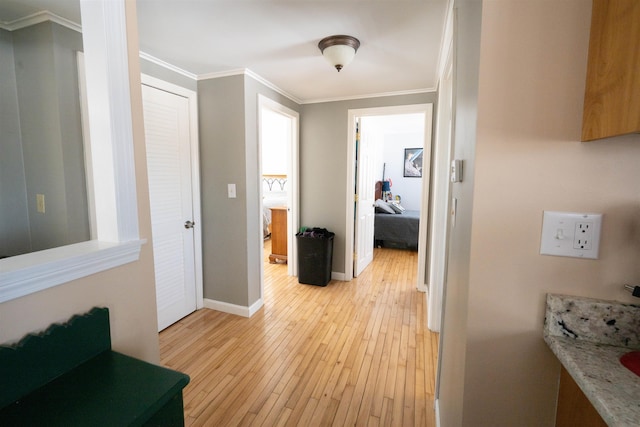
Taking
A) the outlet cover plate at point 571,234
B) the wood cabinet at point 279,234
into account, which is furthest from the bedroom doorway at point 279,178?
the outlet cover plate at point 571,234

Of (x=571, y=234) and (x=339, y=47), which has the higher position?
(x=339, y=47)

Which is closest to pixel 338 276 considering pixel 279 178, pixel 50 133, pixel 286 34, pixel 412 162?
pixel 286 34

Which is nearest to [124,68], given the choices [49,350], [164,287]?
[49,350]

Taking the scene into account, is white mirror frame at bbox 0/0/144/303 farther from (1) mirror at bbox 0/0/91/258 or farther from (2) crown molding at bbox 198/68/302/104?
(2) crown molding at bbox 198/68/302/104

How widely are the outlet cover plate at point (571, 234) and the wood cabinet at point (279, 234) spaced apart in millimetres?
3498

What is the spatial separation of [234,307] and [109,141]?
2.09m

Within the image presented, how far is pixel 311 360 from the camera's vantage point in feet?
6.98

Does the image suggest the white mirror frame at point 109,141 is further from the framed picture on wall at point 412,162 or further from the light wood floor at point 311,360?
the framed picture on wall at point 412,162

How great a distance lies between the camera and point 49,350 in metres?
0.87

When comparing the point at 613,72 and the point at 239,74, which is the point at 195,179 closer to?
the point at 239,74

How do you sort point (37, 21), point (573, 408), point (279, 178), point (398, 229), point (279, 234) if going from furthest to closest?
point (279, 178) < point (398, 229) < point (279, 234) < point (37, 21) < point (573, 408)

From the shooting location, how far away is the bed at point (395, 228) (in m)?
5.10

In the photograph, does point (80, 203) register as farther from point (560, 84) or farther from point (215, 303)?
point (560, 84)

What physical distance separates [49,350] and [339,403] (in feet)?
4.75
